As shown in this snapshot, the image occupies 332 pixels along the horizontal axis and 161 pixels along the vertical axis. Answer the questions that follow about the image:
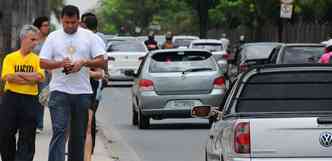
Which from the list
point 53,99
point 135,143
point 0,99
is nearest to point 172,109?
point 135,143

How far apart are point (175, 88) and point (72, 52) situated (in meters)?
10.4

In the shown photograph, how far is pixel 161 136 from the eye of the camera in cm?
2091

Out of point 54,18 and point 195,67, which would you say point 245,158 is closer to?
point 195,67

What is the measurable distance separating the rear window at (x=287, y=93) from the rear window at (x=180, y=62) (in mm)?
11908

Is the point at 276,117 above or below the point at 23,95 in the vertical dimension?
above

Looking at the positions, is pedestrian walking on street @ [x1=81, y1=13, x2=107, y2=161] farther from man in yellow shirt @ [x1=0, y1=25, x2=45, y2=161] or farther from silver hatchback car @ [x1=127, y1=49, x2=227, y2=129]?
silver hatchback car @ [x1=127, y1=49, x2=227, y2=129]

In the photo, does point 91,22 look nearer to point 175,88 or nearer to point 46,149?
point 46,149

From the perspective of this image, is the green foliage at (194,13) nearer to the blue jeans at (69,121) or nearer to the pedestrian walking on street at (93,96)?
the pedestrian walking on street at (93,96)

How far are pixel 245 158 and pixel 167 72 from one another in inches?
504

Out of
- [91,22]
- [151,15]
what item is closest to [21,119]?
[91,22]

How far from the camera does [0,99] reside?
13391 millimetres

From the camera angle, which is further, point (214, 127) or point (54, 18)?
point (54, 18)

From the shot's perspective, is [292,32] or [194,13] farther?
[194,13]

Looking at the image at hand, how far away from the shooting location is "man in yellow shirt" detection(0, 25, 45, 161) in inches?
501
